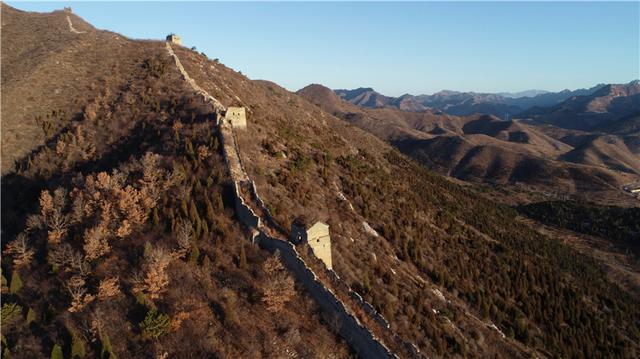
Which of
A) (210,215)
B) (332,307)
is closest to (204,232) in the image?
(210,215)

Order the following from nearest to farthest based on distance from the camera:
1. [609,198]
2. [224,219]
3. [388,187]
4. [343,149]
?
[224,219], [388,187], [343,149], [609,198]

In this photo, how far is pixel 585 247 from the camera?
93.1 meters

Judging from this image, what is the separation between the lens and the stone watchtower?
3444 centimetres

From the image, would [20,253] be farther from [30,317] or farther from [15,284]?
[30,317]

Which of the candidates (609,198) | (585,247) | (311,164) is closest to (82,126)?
(311,164)

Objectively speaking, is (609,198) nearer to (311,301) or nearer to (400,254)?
(400,254)

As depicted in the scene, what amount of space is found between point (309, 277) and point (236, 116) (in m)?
30.3

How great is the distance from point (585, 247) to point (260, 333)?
89.7 metres

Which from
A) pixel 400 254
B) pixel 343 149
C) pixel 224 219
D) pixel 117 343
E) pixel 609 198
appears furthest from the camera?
pixel 609 198

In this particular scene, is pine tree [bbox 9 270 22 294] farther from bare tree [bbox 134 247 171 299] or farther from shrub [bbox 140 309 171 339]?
shrub [bbox 140 309 171 339]

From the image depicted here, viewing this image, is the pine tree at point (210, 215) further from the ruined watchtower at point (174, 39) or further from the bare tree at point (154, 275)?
the ruined watchtower at point (174, 39)

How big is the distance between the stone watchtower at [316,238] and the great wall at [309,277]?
3.74 ft

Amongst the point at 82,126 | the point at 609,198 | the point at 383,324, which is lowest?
the point at 609,198

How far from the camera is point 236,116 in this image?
55.6 meters
